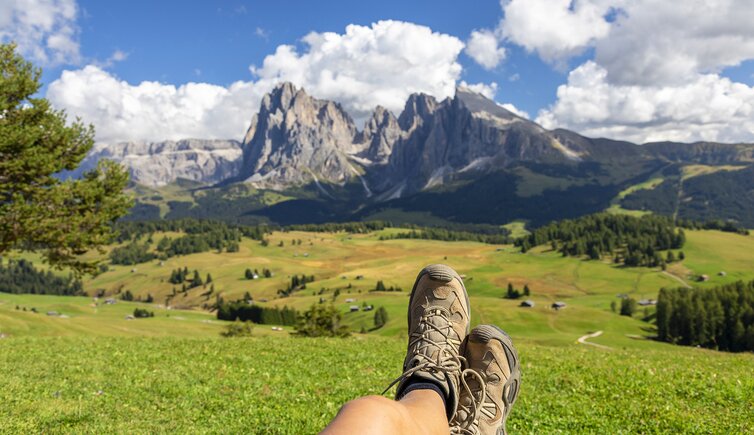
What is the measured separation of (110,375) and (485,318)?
151 meters

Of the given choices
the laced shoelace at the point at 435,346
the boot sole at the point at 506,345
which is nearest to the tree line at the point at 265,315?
the laced shoelace at the point at 435,346

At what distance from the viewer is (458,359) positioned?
7.98 meters

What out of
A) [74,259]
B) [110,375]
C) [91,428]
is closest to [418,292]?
[91,428]

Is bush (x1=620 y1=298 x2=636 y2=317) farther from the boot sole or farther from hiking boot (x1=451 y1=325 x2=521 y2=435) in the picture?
hiking boot (x1=451 y1=325 x2=521 y2=435)

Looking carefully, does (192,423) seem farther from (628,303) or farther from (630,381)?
(628,303)

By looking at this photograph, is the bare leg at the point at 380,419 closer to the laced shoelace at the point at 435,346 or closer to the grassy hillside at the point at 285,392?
the laced shoelace at the point at 435,346

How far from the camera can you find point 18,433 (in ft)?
28.0

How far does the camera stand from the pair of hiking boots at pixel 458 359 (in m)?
7.12

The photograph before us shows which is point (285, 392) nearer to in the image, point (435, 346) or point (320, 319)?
point (435, 346)

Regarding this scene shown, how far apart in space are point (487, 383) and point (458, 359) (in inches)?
26.2

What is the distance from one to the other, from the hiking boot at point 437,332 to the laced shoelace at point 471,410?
26 cm

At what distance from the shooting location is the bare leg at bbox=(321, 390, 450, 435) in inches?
162

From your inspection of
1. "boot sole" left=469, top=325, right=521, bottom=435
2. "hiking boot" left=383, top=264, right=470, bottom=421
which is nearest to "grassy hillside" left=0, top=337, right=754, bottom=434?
"boot sole" left=469, top=325, right=521, bottom=435

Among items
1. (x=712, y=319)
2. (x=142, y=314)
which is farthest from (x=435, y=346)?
(x=142, y=314)
